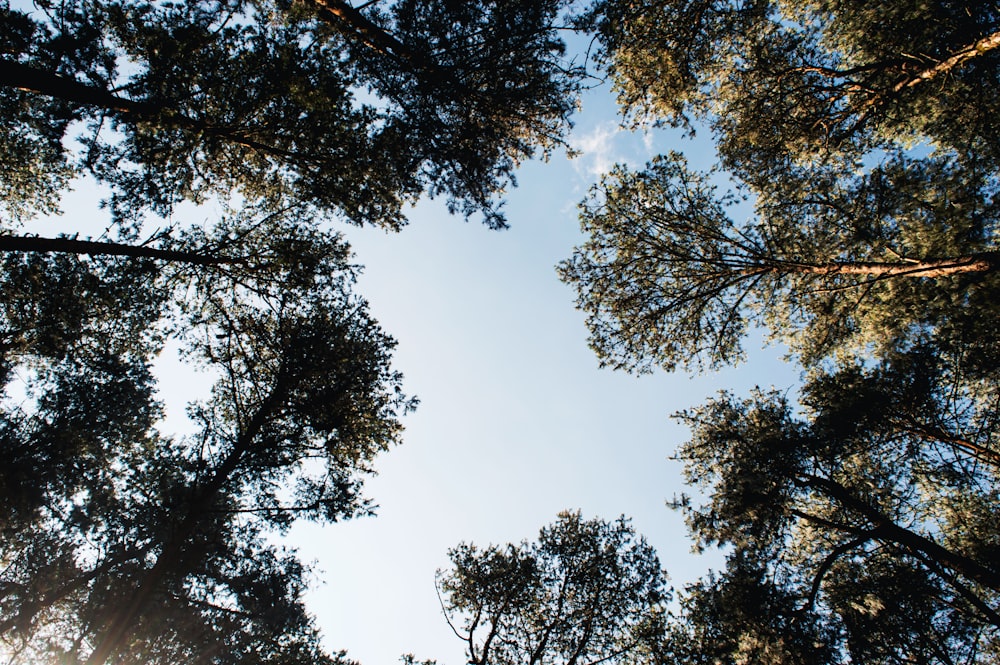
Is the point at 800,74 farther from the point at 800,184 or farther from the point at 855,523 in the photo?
the point at 855,523

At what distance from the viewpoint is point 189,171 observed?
31.3 ft

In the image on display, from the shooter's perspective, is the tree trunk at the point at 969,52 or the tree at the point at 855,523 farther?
the tree at the point at 855,523

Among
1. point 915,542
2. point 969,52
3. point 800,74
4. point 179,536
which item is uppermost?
point 800,74

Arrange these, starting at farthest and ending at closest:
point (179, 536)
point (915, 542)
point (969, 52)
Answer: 1. point (179, 536)
2. point (915, 542)
3. point (969, 52)

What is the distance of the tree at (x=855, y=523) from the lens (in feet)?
30.5

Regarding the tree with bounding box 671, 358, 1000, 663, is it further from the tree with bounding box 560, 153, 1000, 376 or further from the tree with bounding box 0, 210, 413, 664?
the tree with bounding box 0, 210, 413, 664

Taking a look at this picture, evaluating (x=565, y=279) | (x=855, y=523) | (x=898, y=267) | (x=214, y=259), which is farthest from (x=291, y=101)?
(x=855, y=523)

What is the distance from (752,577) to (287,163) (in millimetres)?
15578

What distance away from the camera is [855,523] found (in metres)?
10.9

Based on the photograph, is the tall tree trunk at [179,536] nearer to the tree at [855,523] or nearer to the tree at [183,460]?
the tree at [183,460]

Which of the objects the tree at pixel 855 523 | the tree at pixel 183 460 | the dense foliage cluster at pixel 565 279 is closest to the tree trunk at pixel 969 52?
the dense foliage cluster at pixel 565 279

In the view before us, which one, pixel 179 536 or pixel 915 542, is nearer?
pixel 915 542

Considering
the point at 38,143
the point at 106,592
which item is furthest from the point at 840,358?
the point at 106,592

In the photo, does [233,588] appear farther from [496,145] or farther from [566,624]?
[496,145]
